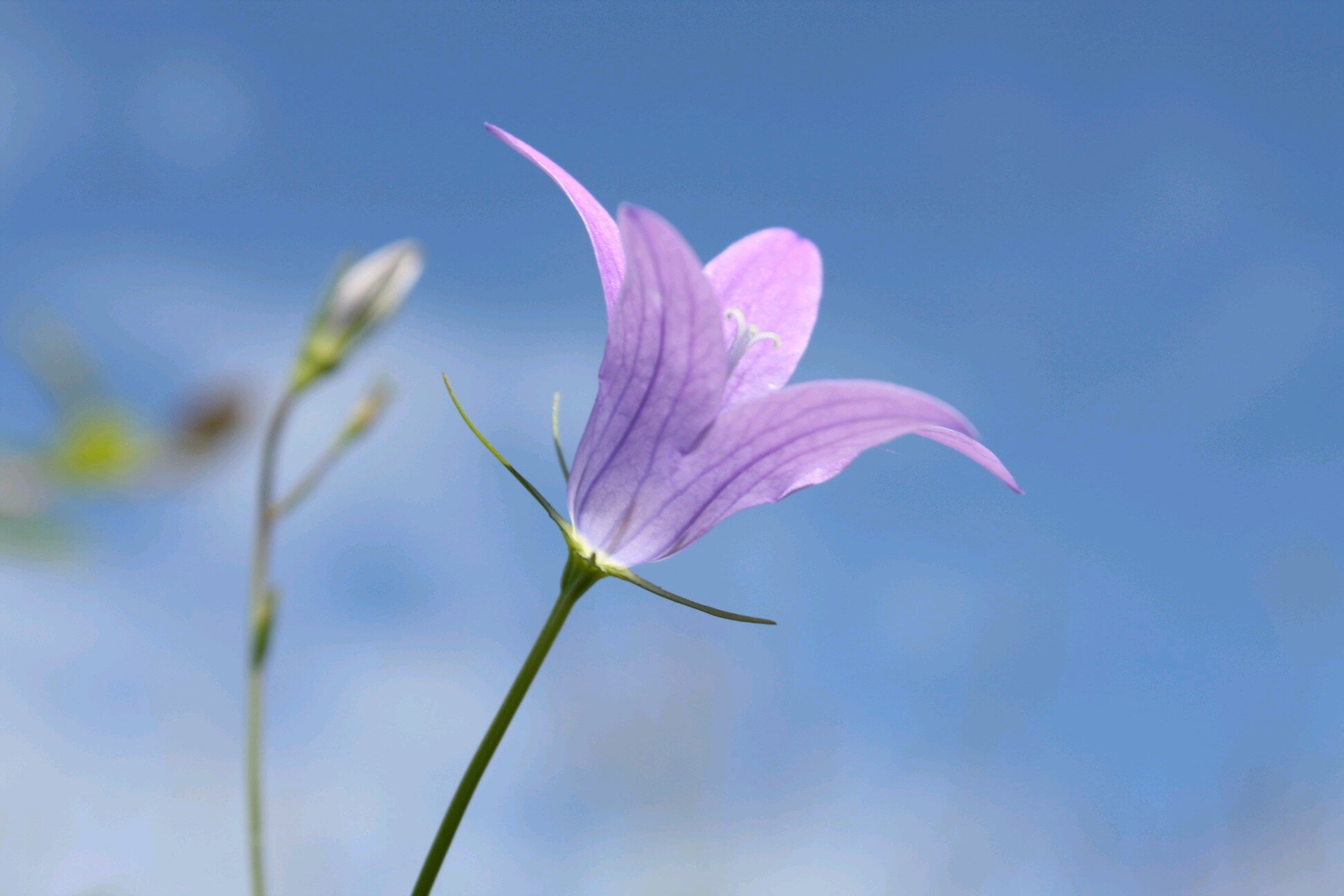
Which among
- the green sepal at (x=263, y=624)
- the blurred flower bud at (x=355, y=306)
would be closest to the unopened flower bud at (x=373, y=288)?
the blurred flower bud at (x=355, y=306)

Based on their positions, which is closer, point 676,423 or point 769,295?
point 676,423

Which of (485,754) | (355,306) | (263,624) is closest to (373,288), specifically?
(355,306)

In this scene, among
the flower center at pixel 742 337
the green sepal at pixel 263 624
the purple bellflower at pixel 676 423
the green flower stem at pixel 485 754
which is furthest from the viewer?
the green sepal at pixel 263 624

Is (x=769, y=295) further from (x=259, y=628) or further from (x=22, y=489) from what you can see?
(x=22, y=489)

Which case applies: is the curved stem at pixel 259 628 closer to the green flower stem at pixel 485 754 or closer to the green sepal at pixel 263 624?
the green sepal at pixel 263 624

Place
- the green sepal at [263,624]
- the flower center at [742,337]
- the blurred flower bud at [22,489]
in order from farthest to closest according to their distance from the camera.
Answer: the blurred flower bud at [22,489], the green sepal at [263,624], the flower center at [742,337]

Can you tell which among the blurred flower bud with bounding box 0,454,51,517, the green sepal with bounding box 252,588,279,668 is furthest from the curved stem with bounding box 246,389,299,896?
the blurred flower bud with bounding box 0,454,51,517

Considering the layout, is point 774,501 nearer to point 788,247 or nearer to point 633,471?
point 633,471
